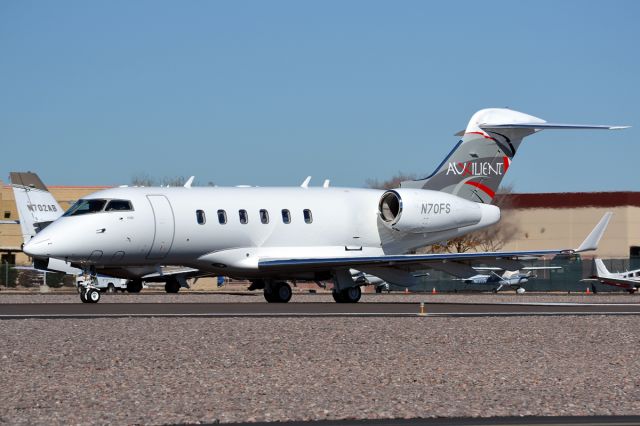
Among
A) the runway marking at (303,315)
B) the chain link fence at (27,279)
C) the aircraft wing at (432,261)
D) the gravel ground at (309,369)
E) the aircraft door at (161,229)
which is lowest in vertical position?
the chain link fence at (27,279)

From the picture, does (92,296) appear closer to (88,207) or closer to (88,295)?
(88,295)

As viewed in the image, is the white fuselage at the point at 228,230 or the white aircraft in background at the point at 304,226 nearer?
the white fuselage at the point at 228,230

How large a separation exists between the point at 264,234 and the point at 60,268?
60.3ft

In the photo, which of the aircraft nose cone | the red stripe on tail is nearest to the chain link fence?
the red stripe on tail

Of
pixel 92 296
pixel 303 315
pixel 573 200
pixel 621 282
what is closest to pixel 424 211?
pixel 92 296

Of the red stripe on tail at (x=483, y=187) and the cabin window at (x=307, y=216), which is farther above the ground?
the red stripe on tail at (x=483, y=187)

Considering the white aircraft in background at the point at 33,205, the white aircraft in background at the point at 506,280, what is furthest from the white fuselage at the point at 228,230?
the white aircraft in background at the point at 506,280

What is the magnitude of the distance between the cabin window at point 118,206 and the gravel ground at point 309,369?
9.64m

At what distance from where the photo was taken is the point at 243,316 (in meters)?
25.9

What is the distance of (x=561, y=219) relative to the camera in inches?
3415

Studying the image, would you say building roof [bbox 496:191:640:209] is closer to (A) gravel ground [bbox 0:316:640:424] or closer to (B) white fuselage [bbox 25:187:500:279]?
(B) white fuselage [bbox 25:187:500:279]

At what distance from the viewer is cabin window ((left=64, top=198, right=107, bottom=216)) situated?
110 feet

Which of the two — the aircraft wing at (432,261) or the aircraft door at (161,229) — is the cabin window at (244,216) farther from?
the aircraft door at (161,229)

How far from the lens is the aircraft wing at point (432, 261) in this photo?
106 feet
